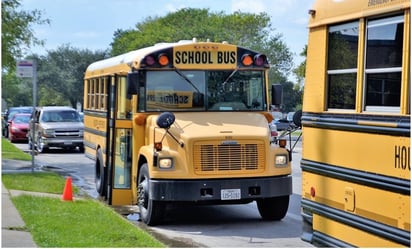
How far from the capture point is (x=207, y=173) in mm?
9703

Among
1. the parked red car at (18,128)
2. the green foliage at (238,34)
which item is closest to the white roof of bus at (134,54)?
the parked red car at (18,128)

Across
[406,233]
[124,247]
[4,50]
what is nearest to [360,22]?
[406,233]

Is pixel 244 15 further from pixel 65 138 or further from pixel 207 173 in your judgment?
pixel 207 173

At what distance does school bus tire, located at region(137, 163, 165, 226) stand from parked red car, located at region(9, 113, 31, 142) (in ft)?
77.9

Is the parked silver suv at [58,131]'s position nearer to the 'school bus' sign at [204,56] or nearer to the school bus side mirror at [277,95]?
the 'school bus' sign at [204,56]

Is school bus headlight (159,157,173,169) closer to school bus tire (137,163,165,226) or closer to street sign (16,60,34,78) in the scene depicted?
school bus tire (137,163,165,226)

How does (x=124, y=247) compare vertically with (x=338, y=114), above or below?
below

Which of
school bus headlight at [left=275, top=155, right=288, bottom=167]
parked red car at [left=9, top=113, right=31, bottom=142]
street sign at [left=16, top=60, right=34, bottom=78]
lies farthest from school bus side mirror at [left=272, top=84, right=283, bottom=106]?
parked red car at [left=9, top=113, right=31, bottom=142]

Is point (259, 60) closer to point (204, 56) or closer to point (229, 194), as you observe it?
point (204, 56)

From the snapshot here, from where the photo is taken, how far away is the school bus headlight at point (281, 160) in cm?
996

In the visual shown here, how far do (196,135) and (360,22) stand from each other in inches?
179

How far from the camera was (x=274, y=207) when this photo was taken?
1045cm

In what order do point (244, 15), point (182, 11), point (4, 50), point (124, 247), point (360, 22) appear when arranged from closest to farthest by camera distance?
point (360, 22), point (124, 247), point (4, 50), point (244, 15), point (182, 11)

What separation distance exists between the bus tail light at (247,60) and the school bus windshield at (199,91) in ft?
0.46
